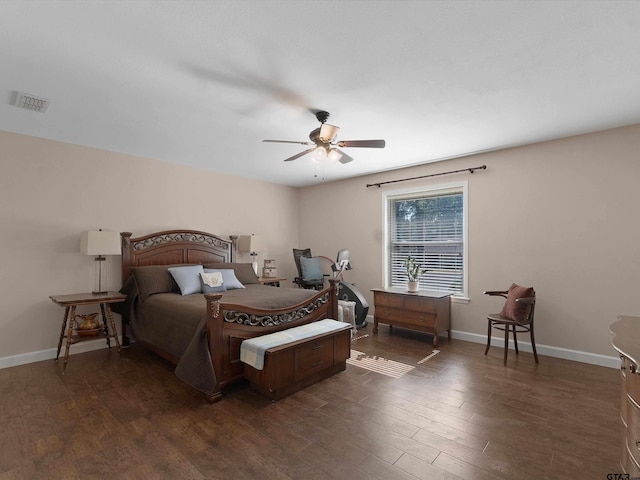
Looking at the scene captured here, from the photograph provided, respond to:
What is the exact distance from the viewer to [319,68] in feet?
7.39

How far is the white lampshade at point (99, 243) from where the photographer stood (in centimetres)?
368

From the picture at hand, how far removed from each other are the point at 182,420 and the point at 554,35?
355 cm

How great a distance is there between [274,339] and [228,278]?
183 cm

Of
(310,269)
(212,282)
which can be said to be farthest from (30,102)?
(310,269)

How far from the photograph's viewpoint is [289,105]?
283 centimetres

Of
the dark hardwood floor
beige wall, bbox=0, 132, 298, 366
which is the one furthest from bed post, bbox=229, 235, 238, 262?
the dark hardwood floor

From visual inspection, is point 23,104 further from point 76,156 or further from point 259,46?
point 259,46

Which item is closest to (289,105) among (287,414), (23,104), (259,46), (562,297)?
(259,46)

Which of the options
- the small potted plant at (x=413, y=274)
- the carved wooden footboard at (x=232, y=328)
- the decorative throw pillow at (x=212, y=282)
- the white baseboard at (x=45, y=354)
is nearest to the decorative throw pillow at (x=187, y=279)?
the decorative throw pillow at (x=212, y=282)

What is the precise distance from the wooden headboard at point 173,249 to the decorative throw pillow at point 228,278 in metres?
0.53

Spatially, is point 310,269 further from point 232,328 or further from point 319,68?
point 319,68

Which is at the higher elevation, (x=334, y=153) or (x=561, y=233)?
(x=334, y=153)

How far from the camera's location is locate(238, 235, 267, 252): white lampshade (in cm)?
529

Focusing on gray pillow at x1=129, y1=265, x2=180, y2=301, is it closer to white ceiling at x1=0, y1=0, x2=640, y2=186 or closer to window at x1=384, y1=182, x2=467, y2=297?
white ceiling at x1=0, y1=0, x2=640, y2=186
